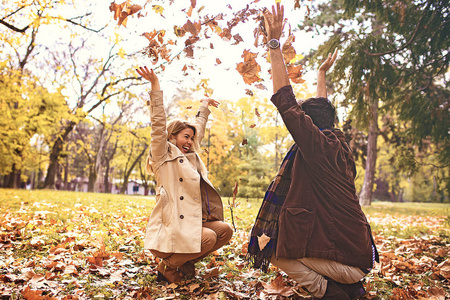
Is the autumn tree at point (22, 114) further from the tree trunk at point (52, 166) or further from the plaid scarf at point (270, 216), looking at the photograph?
the plaid scarf at point (270, 216)

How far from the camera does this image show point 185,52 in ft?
11.0

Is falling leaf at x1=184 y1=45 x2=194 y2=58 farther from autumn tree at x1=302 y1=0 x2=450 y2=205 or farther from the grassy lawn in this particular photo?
autumn tree at x1=302 y1=0 x2=450 y2=205

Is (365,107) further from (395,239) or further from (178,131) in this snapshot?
(178,131)

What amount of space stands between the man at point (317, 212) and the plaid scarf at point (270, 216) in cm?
14

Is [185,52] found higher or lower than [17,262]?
higher

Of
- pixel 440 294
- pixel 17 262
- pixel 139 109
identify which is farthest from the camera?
pixel 139 109

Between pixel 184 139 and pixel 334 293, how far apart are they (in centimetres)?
198

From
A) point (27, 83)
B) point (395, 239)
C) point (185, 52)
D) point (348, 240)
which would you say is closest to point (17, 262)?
point (185, 52)

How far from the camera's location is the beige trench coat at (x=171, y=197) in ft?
9.19

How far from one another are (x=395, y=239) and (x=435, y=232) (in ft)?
5.87

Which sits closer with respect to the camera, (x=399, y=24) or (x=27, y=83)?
(x=399, y=24)

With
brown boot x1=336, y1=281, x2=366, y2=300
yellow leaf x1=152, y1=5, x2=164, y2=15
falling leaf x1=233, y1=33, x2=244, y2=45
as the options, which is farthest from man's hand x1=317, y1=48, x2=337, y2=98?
yellow leaf x1=152, y1=5, x2=164, y2=15

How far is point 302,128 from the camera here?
2.13 m

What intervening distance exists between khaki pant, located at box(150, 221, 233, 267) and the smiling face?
2.69ft
